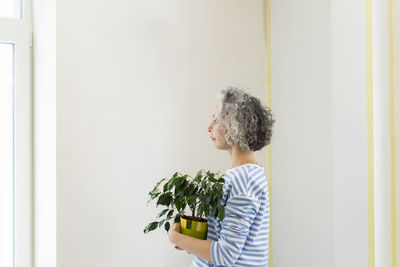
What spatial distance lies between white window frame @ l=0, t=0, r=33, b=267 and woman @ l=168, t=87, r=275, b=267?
0.90m

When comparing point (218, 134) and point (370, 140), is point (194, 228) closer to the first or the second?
point (218, 134)

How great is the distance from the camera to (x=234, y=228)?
133cm

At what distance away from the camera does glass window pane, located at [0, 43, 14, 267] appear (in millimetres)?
1971

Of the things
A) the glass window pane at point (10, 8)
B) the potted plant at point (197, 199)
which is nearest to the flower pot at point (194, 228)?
the potted plant at point (197, 199)

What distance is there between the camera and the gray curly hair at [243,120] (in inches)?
56.7

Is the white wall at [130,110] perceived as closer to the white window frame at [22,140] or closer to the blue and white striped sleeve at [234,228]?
the white window frame at [22,140]

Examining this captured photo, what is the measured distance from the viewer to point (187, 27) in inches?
82.6

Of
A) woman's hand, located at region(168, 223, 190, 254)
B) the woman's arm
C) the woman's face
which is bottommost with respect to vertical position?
the woman's arm

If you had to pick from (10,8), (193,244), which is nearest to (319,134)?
(193,244)

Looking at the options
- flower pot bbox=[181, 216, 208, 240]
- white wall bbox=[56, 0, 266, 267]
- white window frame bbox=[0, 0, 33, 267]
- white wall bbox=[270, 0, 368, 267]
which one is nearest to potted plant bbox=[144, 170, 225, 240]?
flower pot bbox=[181, 216, 208, 240]

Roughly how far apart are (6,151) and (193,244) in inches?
43.1

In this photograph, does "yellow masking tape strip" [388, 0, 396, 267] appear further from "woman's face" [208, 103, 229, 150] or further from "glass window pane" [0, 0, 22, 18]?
"glass window pane" [0, 0, 22, 18]

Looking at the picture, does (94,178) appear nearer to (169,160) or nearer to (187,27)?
(169,160)

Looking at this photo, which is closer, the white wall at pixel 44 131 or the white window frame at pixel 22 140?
the white wall at pixel 44 131
